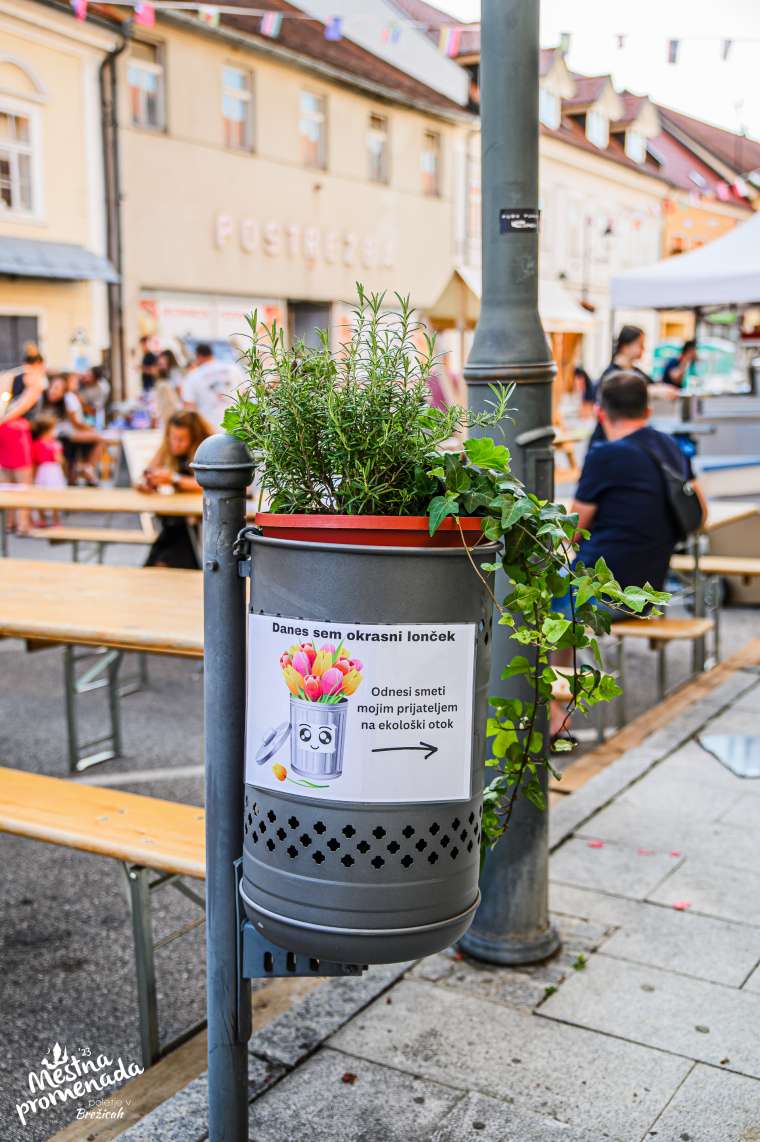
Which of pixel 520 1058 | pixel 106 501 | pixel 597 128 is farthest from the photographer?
pixel 597 128

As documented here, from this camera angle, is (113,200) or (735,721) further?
(113,200)

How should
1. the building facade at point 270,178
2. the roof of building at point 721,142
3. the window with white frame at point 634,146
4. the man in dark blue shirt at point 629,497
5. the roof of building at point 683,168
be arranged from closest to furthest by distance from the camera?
the man in dark blue shirt at point 629,497 → the building facade at point 270,178 → the window with white frame at point 634,146 → the roof of building at point 683,168 → the roof of building at point 721,142

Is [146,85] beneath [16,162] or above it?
above

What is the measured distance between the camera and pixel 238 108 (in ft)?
75.7

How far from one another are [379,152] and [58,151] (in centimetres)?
949

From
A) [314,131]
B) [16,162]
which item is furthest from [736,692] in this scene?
[314,131]

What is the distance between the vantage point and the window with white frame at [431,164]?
28.3 meters

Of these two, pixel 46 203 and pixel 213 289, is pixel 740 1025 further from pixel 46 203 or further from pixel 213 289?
pixel 213 289

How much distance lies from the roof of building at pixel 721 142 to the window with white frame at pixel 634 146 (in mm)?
7535

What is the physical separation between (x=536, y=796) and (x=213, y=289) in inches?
822

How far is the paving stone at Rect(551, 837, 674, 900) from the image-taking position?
3.81 metres

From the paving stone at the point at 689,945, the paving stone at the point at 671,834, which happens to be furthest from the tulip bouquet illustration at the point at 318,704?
the paving stone at the point at 671,834

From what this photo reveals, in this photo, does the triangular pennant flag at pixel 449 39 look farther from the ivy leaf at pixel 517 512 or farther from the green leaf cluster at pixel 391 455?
the ivy leaf at pixel 517 512

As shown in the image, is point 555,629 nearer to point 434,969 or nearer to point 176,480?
point 434,969
